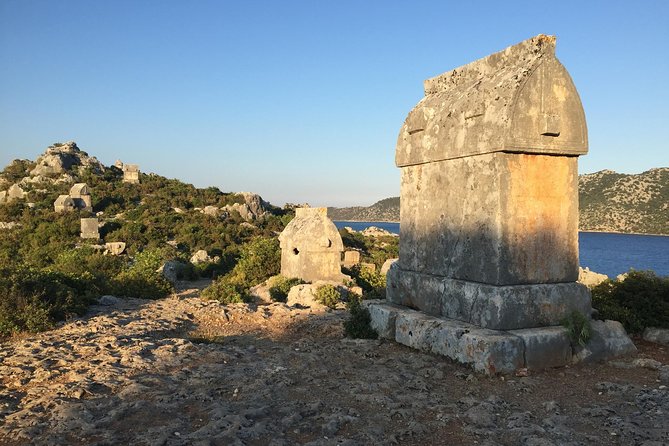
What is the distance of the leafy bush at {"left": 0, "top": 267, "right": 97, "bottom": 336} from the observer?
6070 mm

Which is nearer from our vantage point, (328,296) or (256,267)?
(328,296)

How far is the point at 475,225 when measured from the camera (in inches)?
192

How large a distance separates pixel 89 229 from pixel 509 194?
74.6 feet

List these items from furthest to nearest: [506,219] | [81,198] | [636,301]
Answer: [81,198]
[636,301]
[506,219]

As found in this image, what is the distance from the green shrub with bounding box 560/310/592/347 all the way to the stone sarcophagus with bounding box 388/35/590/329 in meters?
0.11

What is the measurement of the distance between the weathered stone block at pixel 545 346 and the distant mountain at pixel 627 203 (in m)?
62.1

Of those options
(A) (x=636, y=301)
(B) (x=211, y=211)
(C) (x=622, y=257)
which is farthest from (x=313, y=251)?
(C) (x=622, y=257)

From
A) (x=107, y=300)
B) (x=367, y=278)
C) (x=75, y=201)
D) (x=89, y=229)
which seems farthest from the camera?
(x=75, y=201)

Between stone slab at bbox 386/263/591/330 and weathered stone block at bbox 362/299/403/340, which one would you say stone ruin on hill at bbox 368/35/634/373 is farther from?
weathered stone block at bbox 362/299/403/340

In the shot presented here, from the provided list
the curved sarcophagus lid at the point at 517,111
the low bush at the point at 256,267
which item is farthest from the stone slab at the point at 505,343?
the low bush at the point at 256,267

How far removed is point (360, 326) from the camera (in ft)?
19.2

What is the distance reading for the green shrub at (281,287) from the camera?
33.2ft

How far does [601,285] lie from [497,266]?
222cm

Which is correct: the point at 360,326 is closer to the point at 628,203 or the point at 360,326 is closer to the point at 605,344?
the point at 605,344
